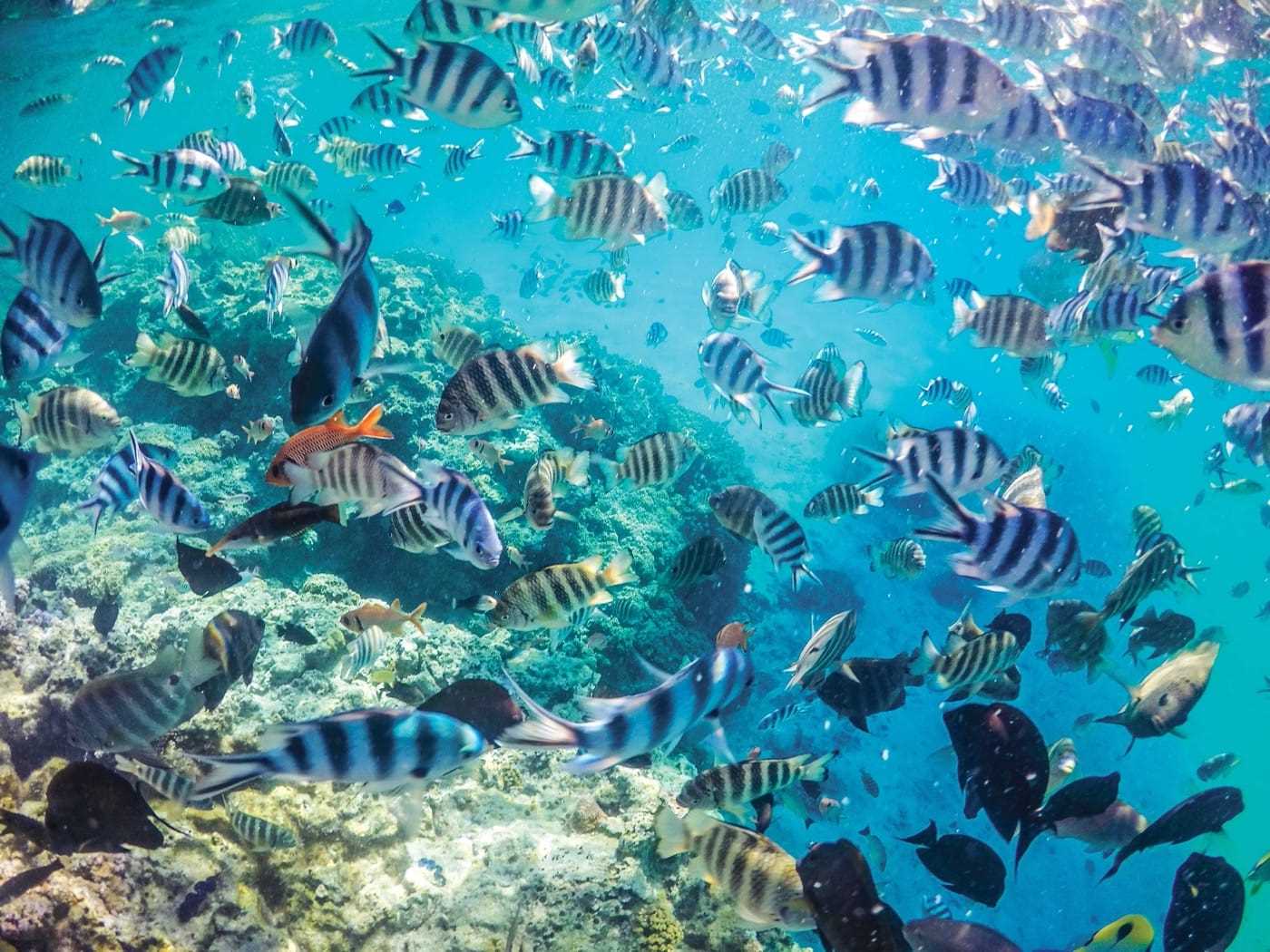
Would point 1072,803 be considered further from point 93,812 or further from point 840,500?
point 93,812

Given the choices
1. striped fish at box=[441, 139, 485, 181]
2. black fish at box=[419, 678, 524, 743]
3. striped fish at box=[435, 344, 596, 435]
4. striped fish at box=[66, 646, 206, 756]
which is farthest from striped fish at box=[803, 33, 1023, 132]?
striped fish at box=[441, 139, 485, 181]

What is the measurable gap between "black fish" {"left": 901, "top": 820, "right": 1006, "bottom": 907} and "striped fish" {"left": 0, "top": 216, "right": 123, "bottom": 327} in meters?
5.07

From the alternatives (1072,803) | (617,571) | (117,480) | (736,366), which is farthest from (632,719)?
(736,366)

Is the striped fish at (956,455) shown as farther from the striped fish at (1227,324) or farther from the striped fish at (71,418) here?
the striped fish at (71,418)

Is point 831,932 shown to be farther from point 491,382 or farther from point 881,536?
point 881,536

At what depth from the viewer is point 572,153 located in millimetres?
5652

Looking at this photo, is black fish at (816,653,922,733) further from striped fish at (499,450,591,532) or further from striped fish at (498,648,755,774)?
striped fish at (498,648,755,774)

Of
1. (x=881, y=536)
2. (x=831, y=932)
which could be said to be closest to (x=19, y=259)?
(x=831, y=932)

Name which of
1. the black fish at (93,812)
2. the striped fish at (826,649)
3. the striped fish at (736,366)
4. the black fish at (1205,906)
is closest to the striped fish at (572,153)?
the striped fish at (736,366)

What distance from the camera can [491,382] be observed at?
371 centimetres

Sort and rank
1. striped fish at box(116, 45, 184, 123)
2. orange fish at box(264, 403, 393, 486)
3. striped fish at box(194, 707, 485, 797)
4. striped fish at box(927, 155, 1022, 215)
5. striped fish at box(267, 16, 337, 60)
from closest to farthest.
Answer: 1. striped fish at box(194, 707, 485, 797)
2. orange fish at box(264, 403, 393, 486)
3. striped fish at box(116, 45, 184, 123)
4. striped fish at box(927, 155, 1022, 215)
5. striped fish at box(267, 16, 337, 60)

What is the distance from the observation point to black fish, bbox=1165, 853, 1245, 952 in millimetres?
3781

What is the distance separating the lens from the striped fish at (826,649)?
468 centimetres

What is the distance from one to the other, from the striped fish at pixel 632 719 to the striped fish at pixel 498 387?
1849 mm
